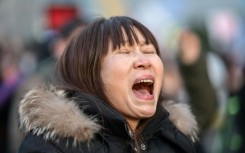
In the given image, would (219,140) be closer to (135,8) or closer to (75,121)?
(75,121)

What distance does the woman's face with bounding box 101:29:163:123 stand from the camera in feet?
14.8

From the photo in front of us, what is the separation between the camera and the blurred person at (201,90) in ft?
26.1

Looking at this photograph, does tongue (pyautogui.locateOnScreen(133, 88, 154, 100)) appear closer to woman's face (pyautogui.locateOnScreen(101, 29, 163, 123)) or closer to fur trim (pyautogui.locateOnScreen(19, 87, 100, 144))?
woman's face (pyautogui.locateOnScreen(101, 29, 163, 123))

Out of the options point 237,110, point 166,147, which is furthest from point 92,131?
point 237,110

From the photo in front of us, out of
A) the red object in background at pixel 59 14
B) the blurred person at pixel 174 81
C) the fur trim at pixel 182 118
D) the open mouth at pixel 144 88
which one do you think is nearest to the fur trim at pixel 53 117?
the open mouth at pixel 144 88

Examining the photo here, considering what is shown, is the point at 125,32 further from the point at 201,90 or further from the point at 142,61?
the point at 201,90

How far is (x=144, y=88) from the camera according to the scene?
4629mm

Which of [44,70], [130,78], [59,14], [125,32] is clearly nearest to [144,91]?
[130,78]

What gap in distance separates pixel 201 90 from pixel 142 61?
3.61m

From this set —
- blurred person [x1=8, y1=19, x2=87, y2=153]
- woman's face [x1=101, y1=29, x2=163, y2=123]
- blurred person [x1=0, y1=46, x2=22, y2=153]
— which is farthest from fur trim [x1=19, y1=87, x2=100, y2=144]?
blurred person [x1=0, y1=46, x2=22, y2=153]

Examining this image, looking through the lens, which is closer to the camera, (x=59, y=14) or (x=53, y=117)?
(x=53, y=117)

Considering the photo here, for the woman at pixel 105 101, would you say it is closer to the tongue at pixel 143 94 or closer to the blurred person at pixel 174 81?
the tongue at pixel 143 94

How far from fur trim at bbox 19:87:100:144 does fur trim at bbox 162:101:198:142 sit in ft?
2.06

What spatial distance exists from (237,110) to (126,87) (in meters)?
2.72
